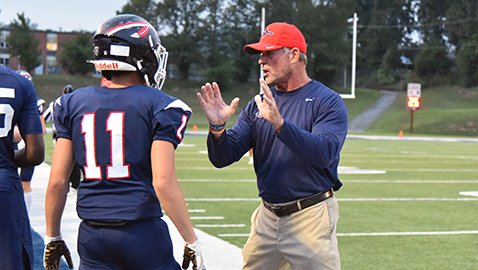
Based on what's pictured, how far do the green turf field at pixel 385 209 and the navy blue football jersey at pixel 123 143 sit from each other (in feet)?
11.2

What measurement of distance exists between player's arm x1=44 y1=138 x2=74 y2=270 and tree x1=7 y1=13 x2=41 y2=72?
54.9 metres

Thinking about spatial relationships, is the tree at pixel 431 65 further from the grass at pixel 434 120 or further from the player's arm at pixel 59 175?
the player's arm at pixel 59 175

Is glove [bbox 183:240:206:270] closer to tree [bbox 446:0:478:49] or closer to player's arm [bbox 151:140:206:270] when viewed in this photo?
player's arm [bbox 151:140:206:270]

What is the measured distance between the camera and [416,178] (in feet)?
41.9

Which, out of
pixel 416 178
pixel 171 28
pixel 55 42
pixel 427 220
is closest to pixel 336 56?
pixel 171 28

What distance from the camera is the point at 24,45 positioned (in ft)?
177

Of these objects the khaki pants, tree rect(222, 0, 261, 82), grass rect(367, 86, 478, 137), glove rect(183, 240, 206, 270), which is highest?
tree rect(222, 0, 261, 82)

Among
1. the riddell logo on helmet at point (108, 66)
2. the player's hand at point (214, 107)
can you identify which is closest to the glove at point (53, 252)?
the riddell logo on helmet at point (108, 66)

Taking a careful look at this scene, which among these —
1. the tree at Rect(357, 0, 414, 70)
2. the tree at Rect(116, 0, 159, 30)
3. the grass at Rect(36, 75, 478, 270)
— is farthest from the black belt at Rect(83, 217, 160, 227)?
the tree at Rect(357, 0, 414, 70)

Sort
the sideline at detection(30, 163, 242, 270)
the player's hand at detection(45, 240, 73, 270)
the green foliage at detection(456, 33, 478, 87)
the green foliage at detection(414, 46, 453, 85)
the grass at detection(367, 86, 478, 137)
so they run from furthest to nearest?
the green foliage at detection(414, 46, 453, 85) → the green foliage at detection(456, 33, 478, 87) → the grass at detection(367, 86, 478, 137) → the sideline at detection(30, 163, 242, 270) → the player's hand at detection(45, 240, 73, 270)

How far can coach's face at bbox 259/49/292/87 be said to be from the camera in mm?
3357

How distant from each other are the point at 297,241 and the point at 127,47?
4.64 feet

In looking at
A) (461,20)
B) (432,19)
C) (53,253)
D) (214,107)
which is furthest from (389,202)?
(432,19)

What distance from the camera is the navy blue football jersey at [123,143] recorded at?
8.05 feet
